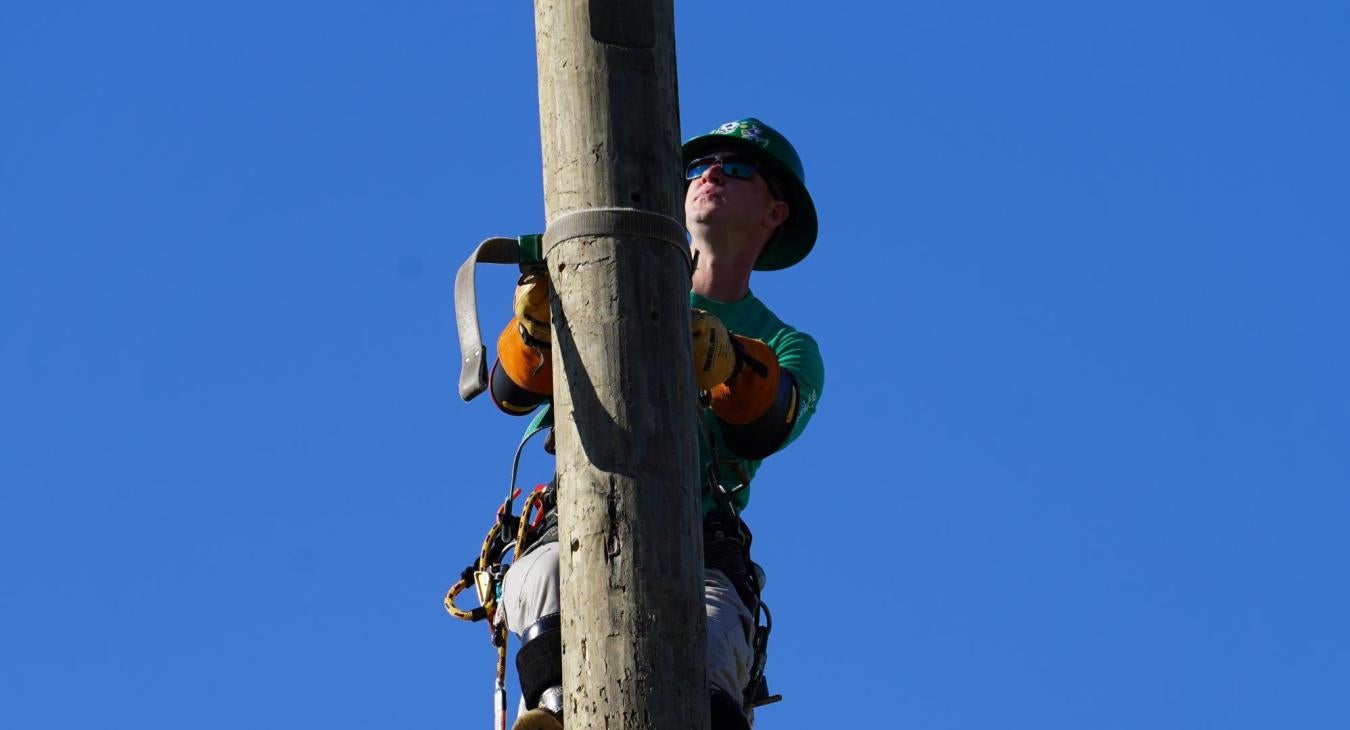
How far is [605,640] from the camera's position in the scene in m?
4.05

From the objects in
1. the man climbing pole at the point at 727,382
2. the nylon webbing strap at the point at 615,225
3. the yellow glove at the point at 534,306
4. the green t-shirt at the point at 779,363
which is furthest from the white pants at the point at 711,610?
the nylon webbing strap at the point at 615,225

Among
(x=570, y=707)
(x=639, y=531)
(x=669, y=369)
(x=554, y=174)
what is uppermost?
(x=554, y=174)

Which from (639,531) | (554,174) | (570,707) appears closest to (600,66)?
(554,174)

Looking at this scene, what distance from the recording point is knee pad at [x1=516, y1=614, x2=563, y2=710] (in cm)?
506

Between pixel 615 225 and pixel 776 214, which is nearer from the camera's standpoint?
pixel 615 225

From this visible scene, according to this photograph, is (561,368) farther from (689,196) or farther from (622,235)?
(689,196)

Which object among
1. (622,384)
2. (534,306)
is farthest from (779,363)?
(622,384)

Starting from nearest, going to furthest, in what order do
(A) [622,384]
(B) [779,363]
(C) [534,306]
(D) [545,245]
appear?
(A) [622,384], (D) [545,245], (C) [534,306], (B) [779,363]

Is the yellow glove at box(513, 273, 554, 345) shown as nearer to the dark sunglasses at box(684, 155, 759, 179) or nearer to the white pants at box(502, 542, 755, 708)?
the white pants at box(502, 542, 755, 708)

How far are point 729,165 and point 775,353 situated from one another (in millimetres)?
818

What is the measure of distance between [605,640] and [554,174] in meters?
0.97

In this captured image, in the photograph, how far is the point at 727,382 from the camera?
5375 mm

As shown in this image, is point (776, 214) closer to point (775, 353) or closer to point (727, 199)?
point (727, 199)

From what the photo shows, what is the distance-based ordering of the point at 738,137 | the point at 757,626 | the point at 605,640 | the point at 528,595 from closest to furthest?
the point at 605,640, the point at 528,595, the point at 757,626, the point at 738,137
